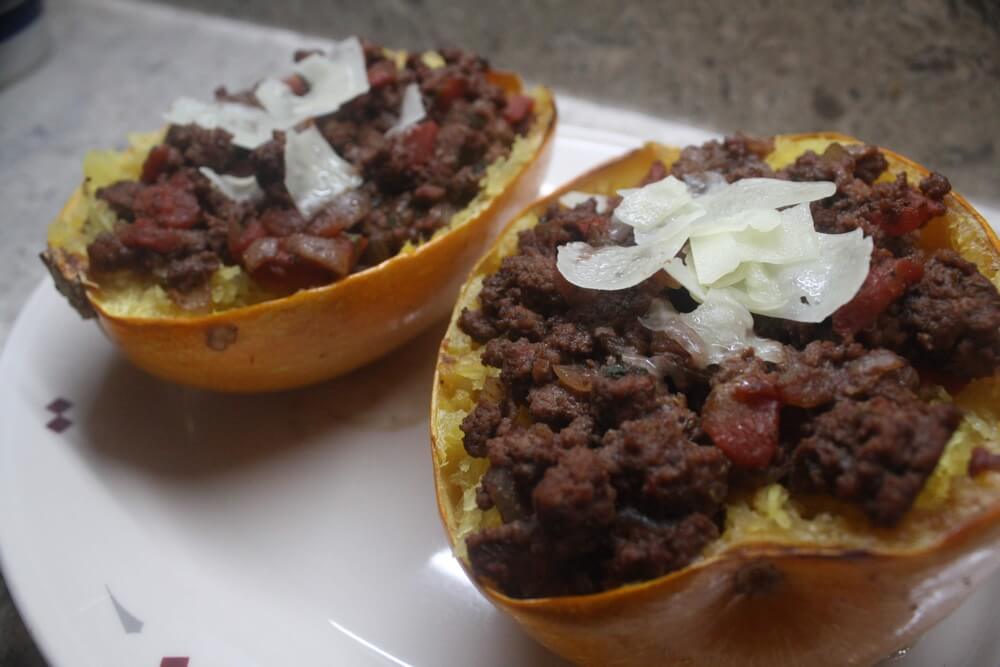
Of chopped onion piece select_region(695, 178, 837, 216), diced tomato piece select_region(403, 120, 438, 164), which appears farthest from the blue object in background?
chopped onion piece select_region(695, 178, 837, 216)

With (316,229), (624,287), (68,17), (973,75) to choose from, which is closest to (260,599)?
(316,229)

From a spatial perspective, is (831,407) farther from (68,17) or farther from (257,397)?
(68,17)

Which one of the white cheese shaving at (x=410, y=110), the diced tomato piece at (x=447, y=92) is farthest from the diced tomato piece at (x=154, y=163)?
the diced tomato piece at (x=447, y=92)

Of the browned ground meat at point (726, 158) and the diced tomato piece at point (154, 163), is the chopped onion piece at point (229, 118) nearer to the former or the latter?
the diced tomato piece at point (154, 163)

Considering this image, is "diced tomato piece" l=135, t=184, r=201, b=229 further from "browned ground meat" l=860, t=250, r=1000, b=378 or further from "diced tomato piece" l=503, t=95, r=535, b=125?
"browned ground meat" l=860, t=250, r=1000, b=378

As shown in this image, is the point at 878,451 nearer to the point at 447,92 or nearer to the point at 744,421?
the point at 744,421
